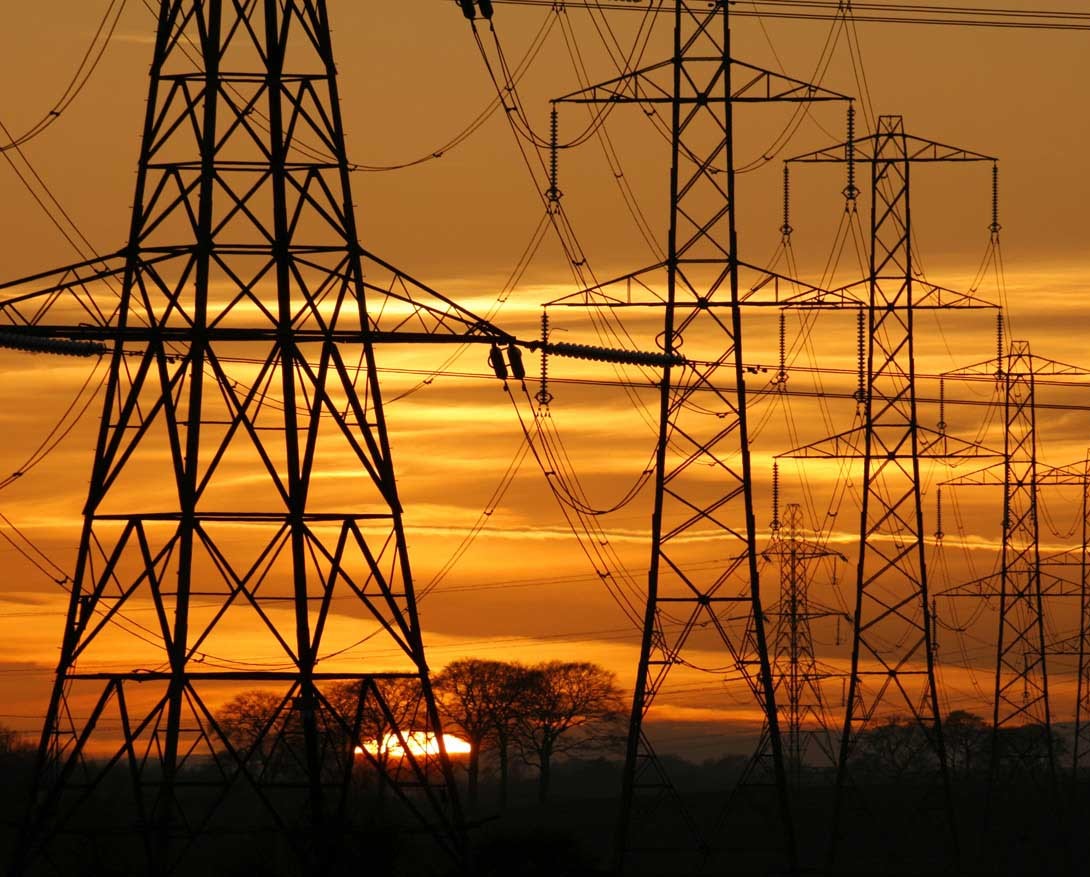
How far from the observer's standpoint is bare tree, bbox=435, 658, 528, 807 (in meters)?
139

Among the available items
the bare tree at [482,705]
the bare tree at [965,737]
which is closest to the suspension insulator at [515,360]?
the bare tree at [482,705]

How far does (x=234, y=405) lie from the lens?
3912 cm

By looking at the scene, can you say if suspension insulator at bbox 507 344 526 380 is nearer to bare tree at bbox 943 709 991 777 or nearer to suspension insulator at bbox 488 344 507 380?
suspension insulator at bbox 488 344 507 380

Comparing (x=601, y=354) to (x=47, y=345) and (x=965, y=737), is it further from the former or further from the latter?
(x=965, y=737)

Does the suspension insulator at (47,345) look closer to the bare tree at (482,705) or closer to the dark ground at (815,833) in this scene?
the dark ground at (815,833)

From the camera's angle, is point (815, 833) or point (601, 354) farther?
point (815, 833)

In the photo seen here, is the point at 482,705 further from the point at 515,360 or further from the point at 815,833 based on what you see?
the point at 515,360

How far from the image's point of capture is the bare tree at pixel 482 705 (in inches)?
5482

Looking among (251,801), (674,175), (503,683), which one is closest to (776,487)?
(674,175)

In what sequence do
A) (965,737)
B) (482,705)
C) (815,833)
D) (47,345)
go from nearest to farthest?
(47,345) < (815,833) < (482,705) < (965,737)

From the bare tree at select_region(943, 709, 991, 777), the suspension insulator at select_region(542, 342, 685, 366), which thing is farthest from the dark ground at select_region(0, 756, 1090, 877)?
the bare tree at select_region(943, 709, 991, 777)

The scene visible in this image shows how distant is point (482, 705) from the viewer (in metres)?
148

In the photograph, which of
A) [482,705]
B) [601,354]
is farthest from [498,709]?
[601,354]

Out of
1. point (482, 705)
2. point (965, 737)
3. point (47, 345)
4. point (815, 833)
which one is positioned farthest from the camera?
point (965, 737)
